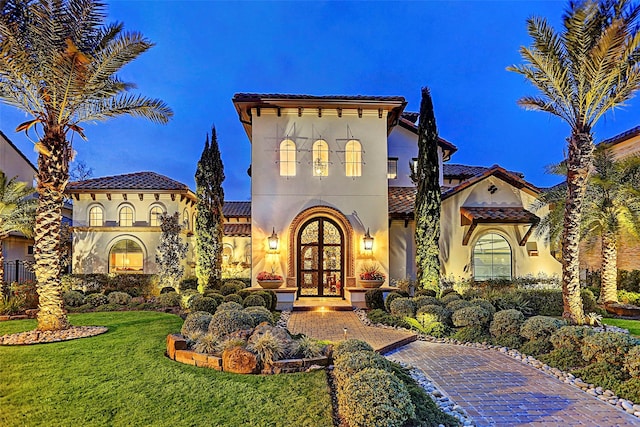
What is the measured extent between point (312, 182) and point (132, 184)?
471 inches

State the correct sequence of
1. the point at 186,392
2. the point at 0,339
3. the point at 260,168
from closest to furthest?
the point at 186,392
the point at 0,339
the point at 260,168

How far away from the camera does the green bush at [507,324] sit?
9.02 meters

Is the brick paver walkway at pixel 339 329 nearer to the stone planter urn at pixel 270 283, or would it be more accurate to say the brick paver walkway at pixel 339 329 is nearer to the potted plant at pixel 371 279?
the stone planter urn at pixel 270 283

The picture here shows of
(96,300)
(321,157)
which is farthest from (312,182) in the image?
(96,300)


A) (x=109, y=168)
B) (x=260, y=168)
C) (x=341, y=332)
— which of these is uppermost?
(x=109, y=168)

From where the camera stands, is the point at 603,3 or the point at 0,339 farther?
the point at 603,3

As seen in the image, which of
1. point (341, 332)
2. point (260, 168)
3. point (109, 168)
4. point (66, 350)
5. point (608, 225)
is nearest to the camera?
point (66, 350)

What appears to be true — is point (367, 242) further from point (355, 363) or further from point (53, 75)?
point (53, 75)

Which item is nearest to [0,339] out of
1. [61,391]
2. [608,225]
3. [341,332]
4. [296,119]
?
[61,391]

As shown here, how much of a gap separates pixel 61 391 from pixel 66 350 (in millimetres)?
2423

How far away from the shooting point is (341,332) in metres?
10.4

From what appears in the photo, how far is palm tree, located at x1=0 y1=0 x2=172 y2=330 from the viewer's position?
8781mm

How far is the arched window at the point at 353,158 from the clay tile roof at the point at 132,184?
1050 cm

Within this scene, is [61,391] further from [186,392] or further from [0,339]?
[0,339]
